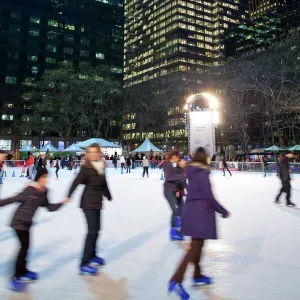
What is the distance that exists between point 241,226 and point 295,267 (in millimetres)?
2212

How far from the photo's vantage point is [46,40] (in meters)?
64.4

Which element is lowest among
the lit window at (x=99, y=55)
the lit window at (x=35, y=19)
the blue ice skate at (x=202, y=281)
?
the blue ice skate at (x=202, y=281)

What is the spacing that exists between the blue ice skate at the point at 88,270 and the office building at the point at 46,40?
174ft

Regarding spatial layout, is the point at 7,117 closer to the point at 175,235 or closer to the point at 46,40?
the point at 46,40

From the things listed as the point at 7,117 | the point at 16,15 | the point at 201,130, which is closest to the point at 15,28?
the point at 16,15

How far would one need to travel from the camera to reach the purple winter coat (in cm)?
274

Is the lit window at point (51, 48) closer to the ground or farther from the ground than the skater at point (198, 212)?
farther from the ground

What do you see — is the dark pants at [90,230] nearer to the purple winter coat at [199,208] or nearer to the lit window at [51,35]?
the purple winter coat at [199,208]

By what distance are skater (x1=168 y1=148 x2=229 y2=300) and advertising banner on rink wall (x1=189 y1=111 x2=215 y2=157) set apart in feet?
56.4

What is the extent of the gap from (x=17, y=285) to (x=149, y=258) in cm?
150

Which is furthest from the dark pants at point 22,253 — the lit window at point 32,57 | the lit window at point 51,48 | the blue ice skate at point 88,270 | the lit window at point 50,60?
the lit window at point 51,48

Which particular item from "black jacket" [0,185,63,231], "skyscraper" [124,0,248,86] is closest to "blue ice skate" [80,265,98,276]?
"black jacket" [0,185,63,231]

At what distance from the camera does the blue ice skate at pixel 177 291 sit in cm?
260

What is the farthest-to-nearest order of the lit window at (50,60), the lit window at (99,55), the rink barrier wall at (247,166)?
the lit window at (99,55) → the lit window at (50,60) → the rink barrier wall at (247,166)
